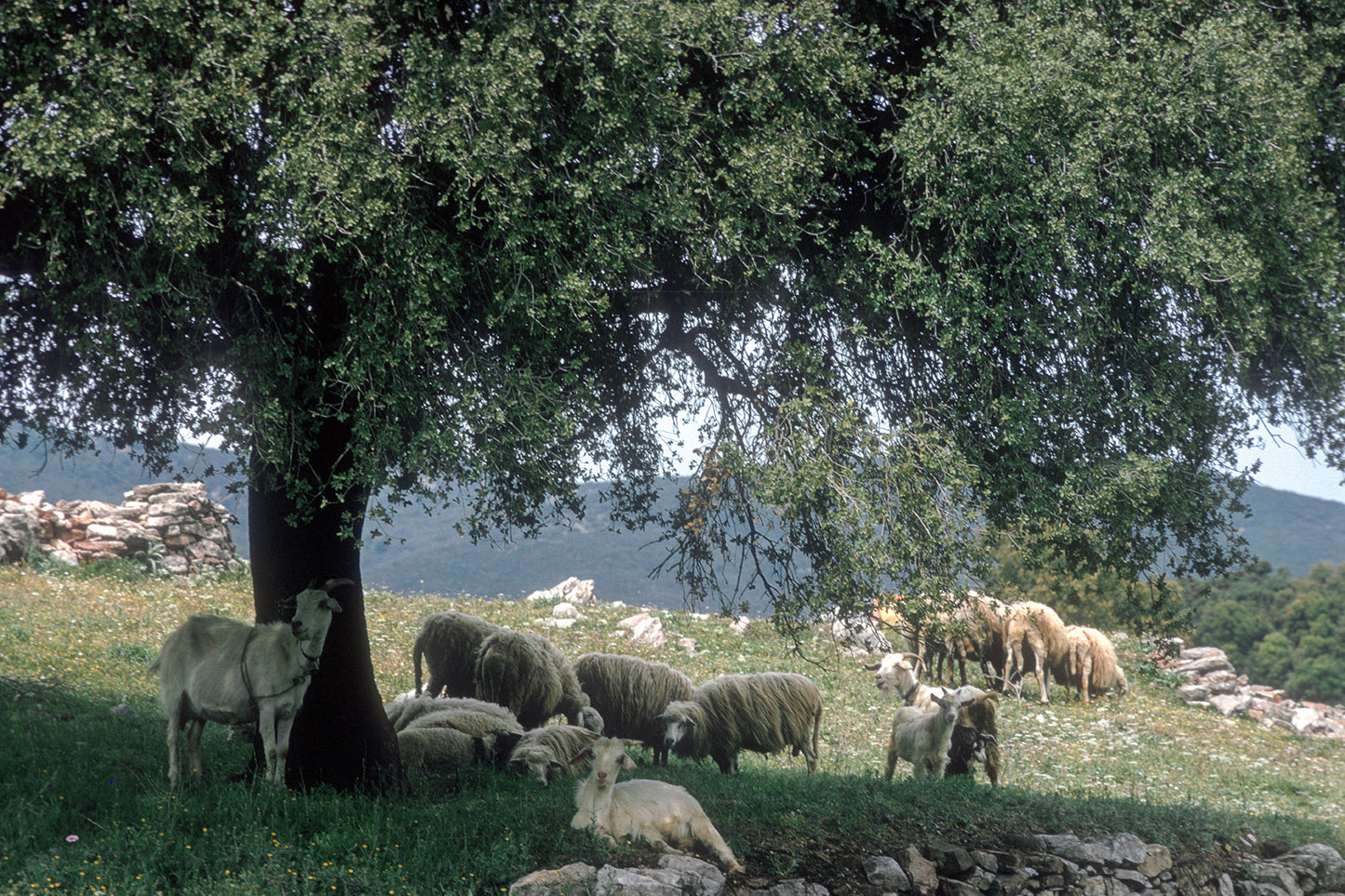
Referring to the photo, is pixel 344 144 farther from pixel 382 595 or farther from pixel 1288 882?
pixel 382 595

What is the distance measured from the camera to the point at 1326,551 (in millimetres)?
158625

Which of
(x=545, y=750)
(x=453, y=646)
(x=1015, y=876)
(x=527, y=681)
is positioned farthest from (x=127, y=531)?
(x=1015, y=876)

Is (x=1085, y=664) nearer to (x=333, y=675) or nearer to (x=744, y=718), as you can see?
(x=744, y=718)

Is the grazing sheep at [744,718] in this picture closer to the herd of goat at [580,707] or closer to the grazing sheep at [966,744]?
the herd of goat at [580,707]

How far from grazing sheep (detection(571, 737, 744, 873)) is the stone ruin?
57.4 feet

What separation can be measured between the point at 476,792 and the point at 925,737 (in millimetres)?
6500

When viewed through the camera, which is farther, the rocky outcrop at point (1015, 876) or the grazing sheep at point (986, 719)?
the grazing sheep at point (986, 719)

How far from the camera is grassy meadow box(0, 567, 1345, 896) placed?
730 centimetres

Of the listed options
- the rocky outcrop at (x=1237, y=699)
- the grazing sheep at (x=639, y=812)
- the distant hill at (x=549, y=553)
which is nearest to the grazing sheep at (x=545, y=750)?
the grazing sheep at (x=639, y=812)

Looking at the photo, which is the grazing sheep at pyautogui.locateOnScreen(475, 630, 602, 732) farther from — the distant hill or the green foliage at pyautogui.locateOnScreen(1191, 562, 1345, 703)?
the distant hill

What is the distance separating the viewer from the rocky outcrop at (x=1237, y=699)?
2378 cm

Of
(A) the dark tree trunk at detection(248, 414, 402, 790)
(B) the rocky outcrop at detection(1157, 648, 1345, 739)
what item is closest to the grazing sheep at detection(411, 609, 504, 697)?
(A) the dark tree trunk at detection(248, 414, 402, 790)

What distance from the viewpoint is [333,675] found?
9.67m

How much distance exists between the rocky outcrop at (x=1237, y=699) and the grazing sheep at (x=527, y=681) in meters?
15.6
